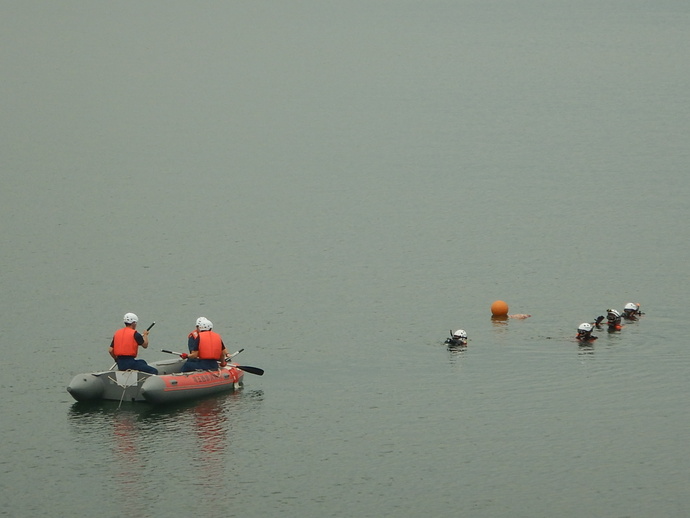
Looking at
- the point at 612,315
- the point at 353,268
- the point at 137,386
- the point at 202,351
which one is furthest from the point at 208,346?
the point at 353,268

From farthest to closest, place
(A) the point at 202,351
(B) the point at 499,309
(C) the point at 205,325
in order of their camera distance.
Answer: (B) the point at 499,309
(A) the point at 202,351
(C) the point at 205,325

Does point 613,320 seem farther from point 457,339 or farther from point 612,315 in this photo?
point 457,339

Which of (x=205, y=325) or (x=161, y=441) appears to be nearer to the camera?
(x=161, y=441)

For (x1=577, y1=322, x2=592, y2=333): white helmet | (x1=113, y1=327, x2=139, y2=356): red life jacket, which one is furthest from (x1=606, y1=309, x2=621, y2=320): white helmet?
(x1=113, y1=327, x2=139, y2=356): red life jacket

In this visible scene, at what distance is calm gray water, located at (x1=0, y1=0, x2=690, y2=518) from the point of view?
25625 millimetres

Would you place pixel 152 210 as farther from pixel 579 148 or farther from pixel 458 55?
pixel 458 55

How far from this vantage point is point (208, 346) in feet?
101

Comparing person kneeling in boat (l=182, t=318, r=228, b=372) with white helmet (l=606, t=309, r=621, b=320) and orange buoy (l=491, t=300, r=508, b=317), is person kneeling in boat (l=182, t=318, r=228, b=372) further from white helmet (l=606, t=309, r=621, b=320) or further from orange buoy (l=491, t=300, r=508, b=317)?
white helmet (l=606, t=309, r=621, b=320)

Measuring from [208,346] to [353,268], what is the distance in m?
17.5

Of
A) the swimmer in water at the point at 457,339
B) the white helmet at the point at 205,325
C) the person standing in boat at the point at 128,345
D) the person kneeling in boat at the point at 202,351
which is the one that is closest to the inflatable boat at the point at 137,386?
the person standing in boat at the point at 128,345

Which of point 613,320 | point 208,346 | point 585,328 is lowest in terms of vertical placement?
point 208,346

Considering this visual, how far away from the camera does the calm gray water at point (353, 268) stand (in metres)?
25.6

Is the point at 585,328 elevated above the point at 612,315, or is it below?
below

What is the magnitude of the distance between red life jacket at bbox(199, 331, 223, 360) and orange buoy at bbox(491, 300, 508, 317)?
1140cm
